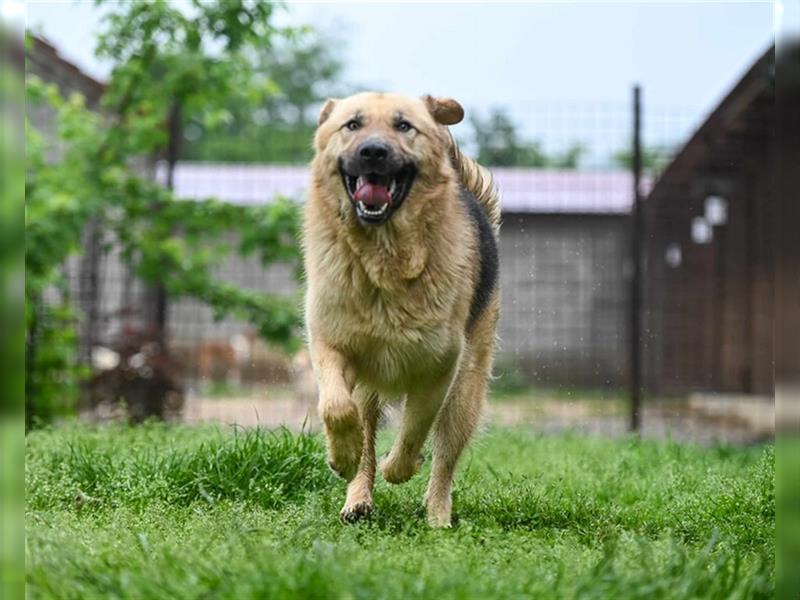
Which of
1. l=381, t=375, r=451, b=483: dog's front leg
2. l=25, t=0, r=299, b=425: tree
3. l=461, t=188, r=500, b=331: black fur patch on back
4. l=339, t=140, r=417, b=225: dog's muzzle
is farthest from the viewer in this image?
l=25, t=0, r=299, b=425: tree

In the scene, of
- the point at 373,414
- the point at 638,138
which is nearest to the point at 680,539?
the point at 373,414

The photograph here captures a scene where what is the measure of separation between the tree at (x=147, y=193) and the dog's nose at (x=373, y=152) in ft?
16.5

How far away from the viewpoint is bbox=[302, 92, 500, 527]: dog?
14.4 ft

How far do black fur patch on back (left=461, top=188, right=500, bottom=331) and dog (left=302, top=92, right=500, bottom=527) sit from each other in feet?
0.46

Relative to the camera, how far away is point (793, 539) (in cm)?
291

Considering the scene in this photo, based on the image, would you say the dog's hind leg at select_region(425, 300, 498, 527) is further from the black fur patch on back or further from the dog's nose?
the dog's nose

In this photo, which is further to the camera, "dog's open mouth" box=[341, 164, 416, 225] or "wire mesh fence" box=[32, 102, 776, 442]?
"wire mesh fence" box=[32, 102, 776, 442]

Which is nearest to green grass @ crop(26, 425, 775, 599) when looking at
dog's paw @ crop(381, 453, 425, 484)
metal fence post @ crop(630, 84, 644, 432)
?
dog's paw @ crop(381, 453, 425, 484)

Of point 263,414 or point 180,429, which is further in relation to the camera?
point 263,414

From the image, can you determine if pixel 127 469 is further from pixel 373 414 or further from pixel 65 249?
pixel 65 249

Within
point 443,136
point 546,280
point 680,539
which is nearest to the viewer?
point 680,539

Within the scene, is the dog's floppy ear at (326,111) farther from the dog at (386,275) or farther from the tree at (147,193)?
the tree at (147,193)

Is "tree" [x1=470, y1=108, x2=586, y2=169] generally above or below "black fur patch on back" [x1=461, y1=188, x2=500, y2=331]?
above

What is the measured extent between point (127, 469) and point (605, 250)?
707cm
